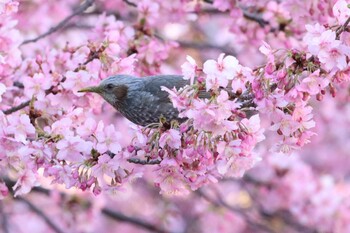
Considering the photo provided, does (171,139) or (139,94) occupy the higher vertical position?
(171,139)

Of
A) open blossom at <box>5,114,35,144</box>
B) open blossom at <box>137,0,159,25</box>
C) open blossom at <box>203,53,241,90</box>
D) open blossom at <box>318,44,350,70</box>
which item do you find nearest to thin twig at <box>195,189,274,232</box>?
open blossom at <box>137,0,159,25</box>

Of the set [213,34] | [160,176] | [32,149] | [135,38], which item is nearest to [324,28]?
[160,176]

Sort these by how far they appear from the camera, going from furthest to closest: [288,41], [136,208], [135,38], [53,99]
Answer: [136,208]
[288,41]
[135,38]
[53,99]

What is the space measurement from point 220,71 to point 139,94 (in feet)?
2.29

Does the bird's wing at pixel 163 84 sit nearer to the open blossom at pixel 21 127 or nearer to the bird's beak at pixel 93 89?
the bird's beak at pixel 93 89

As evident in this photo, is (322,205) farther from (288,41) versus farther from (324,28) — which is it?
(324,28)

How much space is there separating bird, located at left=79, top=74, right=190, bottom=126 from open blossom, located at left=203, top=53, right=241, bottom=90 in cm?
52

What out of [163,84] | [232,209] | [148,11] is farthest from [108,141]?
[232,209]

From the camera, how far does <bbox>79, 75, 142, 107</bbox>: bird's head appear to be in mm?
3260

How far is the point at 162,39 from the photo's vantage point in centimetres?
415

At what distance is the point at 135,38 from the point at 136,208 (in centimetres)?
481

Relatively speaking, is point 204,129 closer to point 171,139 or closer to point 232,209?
point 171,139

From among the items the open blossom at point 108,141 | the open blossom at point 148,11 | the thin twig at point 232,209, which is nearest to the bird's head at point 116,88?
the open blossom at point 108,141

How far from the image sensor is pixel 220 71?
270 centimetres
